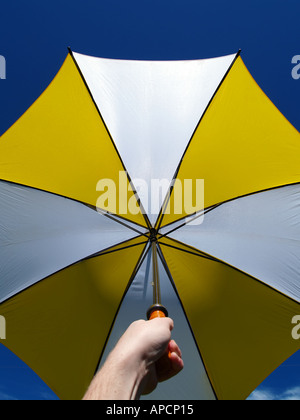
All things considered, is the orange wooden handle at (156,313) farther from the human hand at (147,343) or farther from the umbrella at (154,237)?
the umbrella at (154,237)

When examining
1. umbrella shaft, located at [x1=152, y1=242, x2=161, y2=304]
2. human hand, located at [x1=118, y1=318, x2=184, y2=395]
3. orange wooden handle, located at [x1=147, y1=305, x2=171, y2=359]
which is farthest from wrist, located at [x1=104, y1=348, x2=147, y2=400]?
umbrella shaft, located at [x1=152, y1=242, x2=161, y2=304]

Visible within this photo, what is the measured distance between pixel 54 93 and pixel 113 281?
1.90 m

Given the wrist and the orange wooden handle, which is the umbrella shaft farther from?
the wrist

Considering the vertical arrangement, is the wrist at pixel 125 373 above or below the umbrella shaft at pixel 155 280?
below

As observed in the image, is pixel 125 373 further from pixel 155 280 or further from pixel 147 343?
pixel 155 280

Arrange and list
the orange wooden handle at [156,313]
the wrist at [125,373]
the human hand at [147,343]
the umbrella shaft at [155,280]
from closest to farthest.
→ the wrist at [125,373]
the human hand at [147,343]
the orange wooden handle at [156,313]
the umbrella shaft at [155,280]

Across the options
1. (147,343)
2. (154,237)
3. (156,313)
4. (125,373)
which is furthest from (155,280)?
(125,373)

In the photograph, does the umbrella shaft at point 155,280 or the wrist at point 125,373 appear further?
the umbrella shaft at point 155,280

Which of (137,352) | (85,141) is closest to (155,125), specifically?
(85,141)

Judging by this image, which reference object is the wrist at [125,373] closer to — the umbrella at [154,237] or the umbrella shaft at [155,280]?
the umbrella shaft at [155,280]

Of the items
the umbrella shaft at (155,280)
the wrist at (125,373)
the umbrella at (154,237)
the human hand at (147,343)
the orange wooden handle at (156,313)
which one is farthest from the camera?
the umbrella at (154,237)

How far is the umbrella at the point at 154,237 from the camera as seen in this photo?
8.14 ft

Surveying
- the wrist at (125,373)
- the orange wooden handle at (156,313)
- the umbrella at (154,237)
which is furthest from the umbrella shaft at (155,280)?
the wrist at (125,373)
